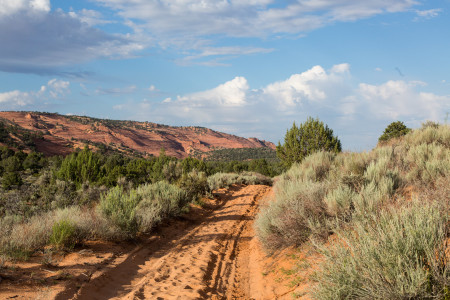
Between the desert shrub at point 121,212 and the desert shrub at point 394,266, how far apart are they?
21.1 feet

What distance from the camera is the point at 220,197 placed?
62.6 feet

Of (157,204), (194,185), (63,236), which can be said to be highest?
(63,236)

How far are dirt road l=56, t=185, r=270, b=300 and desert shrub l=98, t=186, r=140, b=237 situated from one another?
0.71 m

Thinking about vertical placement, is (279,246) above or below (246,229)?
above

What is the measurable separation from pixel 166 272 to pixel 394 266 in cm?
478

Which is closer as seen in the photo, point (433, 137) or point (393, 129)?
point (433, 137)

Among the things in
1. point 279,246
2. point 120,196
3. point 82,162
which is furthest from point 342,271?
point 82,162

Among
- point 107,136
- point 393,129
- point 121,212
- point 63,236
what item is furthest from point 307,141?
point 107,136

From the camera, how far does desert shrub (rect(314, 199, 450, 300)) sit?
301cm

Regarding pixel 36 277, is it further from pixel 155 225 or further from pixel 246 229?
pixel 246 229

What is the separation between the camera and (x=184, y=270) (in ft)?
Answer: 22.3

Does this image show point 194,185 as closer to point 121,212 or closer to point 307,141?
point 121,212

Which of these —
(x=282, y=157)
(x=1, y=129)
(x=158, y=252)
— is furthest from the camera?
(x=1, y=129)

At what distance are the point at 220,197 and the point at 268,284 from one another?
13114mm
